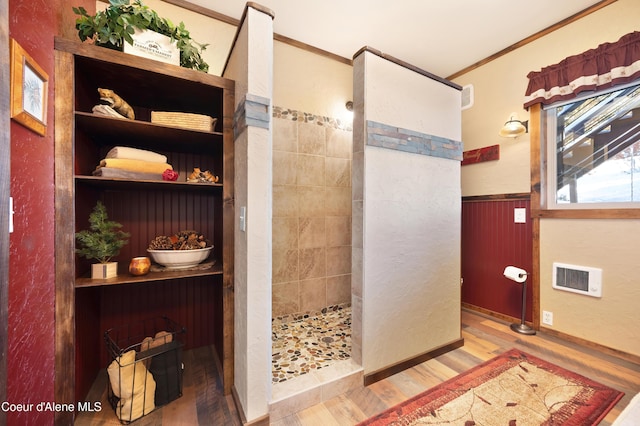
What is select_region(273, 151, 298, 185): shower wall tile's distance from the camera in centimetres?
244

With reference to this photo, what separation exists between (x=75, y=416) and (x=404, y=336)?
1.93 metres

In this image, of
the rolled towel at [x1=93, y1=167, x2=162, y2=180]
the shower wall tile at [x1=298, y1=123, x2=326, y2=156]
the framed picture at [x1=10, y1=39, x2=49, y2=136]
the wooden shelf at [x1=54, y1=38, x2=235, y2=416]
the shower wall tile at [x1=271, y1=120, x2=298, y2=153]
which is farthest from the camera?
the shower wall tile at [x1=298, y1=123, x2=326, y2=156]

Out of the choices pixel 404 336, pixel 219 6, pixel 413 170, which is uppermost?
pixel 219 6

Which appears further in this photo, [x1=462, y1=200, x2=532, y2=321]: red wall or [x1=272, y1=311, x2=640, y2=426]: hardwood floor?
[x1=462, y1=200, x2=532, y2=321]: red wall

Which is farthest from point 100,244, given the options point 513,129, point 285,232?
point 513,129

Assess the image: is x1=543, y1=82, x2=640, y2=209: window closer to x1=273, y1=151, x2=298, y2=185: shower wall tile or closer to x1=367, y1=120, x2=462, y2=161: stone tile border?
x1=367, y1=120, x2=462, y2=161: stone tile border

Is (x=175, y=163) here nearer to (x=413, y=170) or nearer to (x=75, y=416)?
(x=75, y=416)

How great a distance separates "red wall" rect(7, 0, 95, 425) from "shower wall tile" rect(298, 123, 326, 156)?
1.69 m

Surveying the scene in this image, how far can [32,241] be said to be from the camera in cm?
102

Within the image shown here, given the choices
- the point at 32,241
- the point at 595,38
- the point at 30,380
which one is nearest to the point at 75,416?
the point at 30,380

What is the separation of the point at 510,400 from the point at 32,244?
2468mm

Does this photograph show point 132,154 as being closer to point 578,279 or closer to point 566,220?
point 566,220

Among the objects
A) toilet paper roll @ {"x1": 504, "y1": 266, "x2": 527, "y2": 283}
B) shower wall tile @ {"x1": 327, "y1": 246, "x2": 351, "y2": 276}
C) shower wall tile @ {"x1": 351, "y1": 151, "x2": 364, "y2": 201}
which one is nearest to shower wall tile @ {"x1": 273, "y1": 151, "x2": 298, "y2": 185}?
shower wall tile @ {"x1": 327, "y1": 246, "x2": 351, "y2": 276}

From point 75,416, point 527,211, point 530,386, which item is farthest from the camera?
point 527,211
